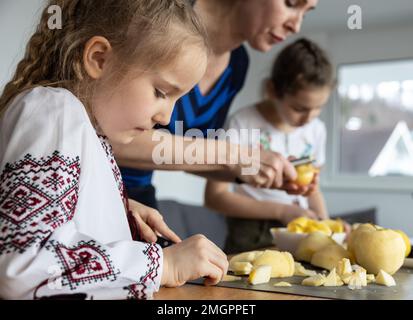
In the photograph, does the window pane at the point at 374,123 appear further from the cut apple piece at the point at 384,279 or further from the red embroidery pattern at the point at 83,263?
the red embroidery pattern at the point at 83,263

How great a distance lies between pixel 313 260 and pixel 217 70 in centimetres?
54

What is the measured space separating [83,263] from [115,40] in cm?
27

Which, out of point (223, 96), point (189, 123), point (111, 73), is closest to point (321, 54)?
point (223, 96)

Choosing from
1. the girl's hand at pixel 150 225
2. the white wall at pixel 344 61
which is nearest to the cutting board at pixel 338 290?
the girl's hand at pixel 150 225

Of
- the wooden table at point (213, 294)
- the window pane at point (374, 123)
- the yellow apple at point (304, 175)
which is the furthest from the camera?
the window pane at point (374, 123)

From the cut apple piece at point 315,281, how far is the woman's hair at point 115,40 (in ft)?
0.92

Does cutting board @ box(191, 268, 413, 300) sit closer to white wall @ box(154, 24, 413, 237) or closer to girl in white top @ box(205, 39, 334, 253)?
girl in white top @ box(205, 39, 334, 253)

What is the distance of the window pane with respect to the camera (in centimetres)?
215

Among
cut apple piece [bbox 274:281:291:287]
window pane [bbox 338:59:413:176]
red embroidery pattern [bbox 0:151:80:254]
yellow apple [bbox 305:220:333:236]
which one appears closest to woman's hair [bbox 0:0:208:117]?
red embroidery pattern [bbox 0:151:80:254]

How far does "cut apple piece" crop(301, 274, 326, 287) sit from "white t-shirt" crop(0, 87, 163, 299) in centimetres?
18

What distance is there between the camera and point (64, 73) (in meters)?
0.61

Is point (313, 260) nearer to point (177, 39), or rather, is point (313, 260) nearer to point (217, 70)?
point (177, 39)

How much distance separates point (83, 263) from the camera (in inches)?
18.1

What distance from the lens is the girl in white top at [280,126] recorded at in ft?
4.59
